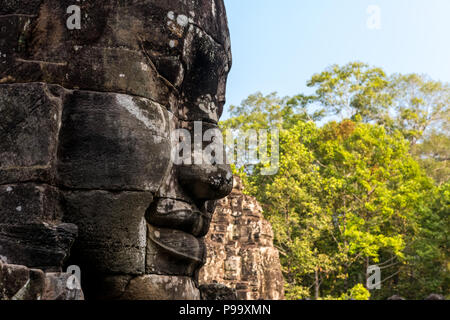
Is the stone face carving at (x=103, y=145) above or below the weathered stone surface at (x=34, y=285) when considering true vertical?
above

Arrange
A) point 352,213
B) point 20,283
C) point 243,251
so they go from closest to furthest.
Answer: point 20,283 < point 243,251 < point 352,213

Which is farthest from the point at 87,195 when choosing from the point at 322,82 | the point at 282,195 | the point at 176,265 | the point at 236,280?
the point at 322,82

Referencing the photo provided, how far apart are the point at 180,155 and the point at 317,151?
23025mm

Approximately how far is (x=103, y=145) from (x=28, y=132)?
0.40 meters

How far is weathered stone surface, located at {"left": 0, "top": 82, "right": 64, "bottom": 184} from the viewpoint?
3160 millimetres

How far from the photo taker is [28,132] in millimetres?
3195

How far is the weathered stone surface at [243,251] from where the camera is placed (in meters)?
15.0

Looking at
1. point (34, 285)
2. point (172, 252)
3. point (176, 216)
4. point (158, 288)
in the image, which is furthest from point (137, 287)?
point (34, 285)

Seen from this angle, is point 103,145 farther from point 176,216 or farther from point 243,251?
point 243,251

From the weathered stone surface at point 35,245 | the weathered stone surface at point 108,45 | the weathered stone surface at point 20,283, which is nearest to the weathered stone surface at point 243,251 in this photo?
the weathered stone surface at point 108,45

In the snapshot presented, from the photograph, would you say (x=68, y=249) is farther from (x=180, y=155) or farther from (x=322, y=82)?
(x=322, y=82)

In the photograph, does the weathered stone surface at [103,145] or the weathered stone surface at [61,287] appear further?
the weathered stone surface at [103,145]

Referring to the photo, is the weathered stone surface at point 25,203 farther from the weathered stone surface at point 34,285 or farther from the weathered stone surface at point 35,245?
the weathered stone surface at point 34,285

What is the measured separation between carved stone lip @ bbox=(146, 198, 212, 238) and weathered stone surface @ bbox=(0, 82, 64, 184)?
681mm
